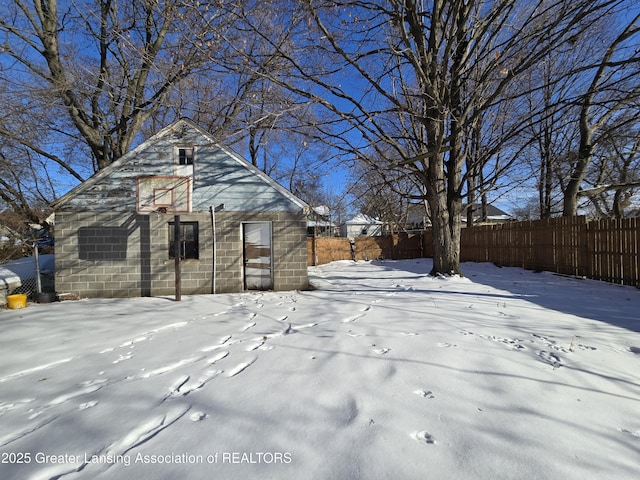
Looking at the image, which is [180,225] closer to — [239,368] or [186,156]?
[186,156]

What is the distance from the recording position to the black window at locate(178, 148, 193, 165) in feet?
28.9

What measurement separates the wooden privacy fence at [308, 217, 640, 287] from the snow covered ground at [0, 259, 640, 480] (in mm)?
3886

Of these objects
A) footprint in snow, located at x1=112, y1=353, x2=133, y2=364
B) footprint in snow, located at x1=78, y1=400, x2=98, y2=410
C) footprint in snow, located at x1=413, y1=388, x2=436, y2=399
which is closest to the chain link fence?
footprint in snow, located at x1=112, y1=353, x2=133, y2=364

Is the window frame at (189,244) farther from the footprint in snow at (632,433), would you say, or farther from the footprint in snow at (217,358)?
the footprint in snow at (632,433)

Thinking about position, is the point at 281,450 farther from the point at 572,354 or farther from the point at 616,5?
the point at 616,5

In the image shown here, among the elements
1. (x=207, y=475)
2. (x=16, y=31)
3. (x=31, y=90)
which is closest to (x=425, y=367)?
→ (x=207, y=475)

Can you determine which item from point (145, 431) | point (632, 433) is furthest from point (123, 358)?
point (632, 433)

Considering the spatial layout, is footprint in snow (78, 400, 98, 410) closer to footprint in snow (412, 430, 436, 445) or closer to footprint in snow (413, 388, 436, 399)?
footprint in snow (412, 430, 436, 445)

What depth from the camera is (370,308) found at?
5.83 m

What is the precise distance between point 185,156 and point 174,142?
491 mm

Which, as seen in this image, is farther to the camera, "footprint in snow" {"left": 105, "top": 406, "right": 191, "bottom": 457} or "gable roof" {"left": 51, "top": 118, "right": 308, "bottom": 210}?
"gable roof" {"left": 51, "top": 118, "right": 308, "bottom": 210}

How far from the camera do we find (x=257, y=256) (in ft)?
29.9

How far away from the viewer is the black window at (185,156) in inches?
347

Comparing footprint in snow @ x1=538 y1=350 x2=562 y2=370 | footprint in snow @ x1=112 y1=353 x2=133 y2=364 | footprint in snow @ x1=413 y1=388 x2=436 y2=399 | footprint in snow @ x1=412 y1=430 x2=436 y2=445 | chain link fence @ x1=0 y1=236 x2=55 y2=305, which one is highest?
chain link fence @ x1=0 y1=236 x2=55 y2=305
